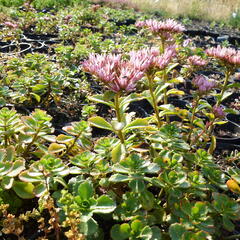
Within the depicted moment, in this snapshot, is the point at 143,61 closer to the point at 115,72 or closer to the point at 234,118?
the point at 115,72

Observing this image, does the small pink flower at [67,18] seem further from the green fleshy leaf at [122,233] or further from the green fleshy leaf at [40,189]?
the green fleshy leaf at [122,233]

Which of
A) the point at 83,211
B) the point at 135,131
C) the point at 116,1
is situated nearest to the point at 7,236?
the point at 83,211

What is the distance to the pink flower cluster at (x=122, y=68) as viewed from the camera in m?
1.45

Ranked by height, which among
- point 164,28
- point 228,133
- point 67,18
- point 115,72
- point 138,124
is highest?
point 164,28

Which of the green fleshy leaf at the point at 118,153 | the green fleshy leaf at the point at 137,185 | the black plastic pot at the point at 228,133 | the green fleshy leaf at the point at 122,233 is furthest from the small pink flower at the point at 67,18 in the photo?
the green fleshy leaf at the point at 122,233

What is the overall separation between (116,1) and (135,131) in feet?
44.1

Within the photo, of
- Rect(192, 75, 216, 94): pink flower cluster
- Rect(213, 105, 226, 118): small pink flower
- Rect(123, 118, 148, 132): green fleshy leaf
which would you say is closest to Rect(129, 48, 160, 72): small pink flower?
Rect(123, 118, 148, 132): green fleshy leaf

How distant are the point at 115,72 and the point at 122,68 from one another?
0.05 meters

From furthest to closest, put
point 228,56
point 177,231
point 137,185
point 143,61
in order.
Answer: point 228,56
point 143,61
point 137,185
point 177,231

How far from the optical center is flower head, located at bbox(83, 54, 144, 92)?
1446mm

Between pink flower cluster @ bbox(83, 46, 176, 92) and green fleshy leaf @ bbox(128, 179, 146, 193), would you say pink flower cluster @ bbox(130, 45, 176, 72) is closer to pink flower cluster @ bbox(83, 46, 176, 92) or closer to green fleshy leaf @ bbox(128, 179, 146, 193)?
pink flower cluster @ bbox(83, 46, 176, 92)

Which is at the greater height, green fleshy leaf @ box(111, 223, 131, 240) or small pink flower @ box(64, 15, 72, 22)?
green fleshy leaf @ box(111, 223, 131, 240)

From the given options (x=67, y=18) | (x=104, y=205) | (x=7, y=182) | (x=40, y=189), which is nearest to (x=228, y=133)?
(x=104, y=205)

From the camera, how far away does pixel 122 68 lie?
4.94ft
